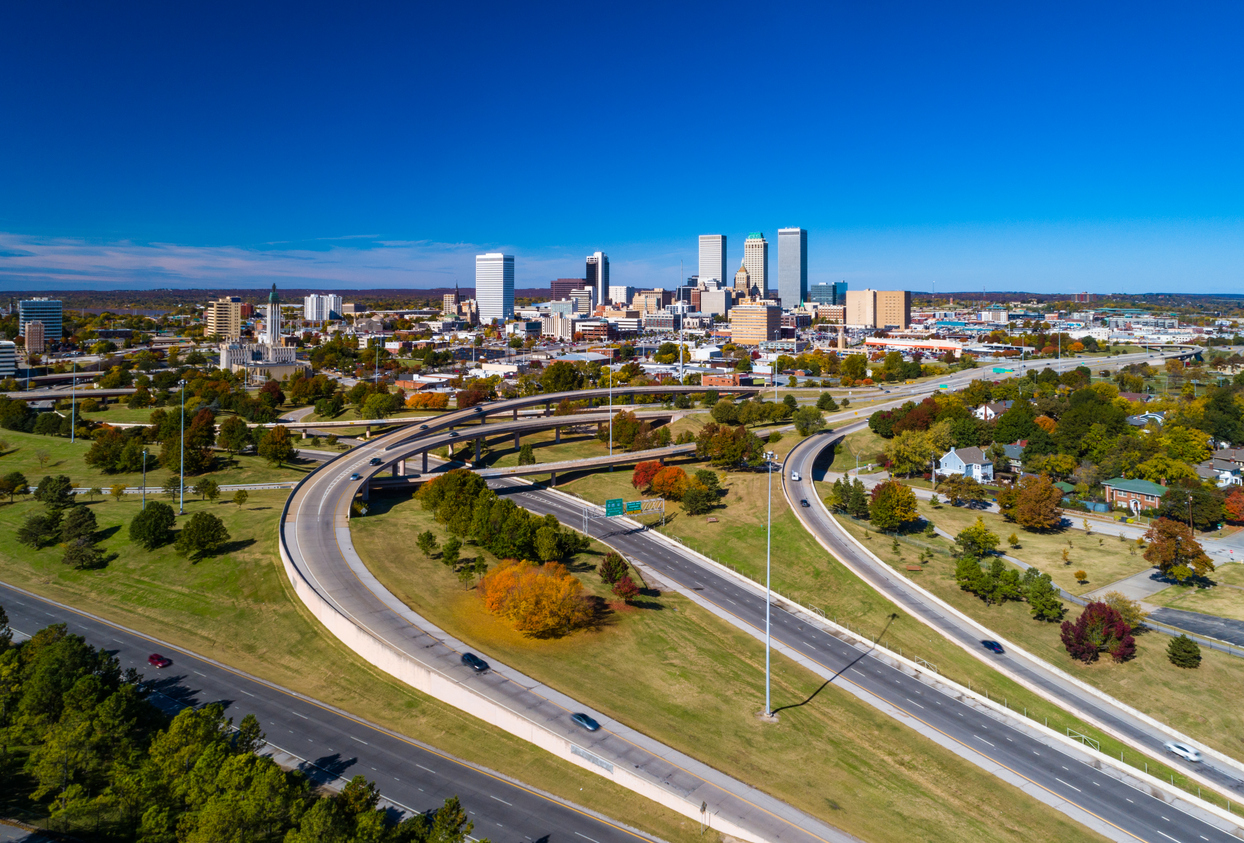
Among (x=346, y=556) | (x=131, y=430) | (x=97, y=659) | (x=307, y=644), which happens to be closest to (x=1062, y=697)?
(x=307, y=644)

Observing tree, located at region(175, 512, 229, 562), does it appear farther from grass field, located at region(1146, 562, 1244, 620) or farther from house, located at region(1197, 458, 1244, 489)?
house, located at region(1197, 458, 1244, 489)

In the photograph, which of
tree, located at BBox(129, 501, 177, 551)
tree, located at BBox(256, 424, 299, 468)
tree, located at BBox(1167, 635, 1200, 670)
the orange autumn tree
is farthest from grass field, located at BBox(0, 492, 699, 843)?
tree, located at BBox(1167, 635, 1200, 670)

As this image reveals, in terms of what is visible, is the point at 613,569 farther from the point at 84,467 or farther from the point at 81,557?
the point at 84,467

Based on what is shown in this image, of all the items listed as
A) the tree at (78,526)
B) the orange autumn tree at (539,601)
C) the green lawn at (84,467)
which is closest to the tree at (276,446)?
the green lawn at (84,467)

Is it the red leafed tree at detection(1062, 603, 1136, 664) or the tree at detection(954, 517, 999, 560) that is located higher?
the tree at detection(954, 517, 999, 560)

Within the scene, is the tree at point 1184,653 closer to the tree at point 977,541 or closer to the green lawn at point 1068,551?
the green lawn at point 1068,551

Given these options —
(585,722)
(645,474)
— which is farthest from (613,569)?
(645,474)

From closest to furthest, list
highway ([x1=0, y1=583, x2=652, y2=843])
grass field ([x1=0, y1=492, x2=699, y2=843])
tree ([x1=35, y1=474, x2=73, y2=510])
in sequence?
highway ([x1=0, y1=583, x2=652, y2=843]) → grass field ([x1=0, y1=492, x2=699, y2=843]) → tree ([x1=35, y1=474, x2=73, y2=510])

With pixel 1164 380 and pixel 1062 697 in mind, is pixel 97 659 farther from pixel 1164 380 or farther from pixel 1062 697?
pixel 1164 380
